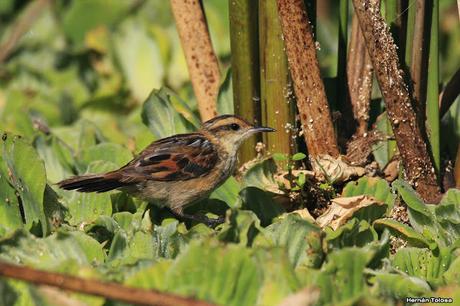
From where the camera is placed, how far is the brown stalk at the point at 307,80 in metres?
4.07

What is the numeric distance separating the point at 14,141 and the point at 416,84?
174 cm

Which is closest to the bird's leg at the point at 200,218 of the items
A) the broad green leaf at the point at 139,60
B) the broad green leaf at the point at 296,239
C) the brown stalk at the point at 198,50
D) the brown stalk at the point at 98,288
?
the broad green leaf at the point at 296,239

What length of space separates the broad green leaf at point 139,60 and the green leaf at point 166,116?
71.5 inches

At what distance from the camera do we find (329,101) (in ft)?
15.4

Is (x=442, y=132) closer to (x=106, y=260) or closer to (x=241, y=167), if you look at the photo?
(x=241, y=167)

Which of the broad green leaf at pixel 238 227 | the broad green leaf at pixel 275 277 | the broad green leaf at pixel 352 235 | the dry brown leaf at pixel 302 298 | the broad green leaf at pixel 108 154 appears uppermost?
the broad green leaf at pixel 108 154

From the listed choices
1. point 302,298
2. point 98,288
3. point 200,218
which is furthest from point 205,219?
point 98,288

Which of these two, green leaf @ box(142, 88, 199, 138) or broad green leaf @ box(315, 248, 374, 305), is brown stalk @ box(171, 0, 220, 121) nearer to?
green leaf @ box(142, 88, 199, 138)

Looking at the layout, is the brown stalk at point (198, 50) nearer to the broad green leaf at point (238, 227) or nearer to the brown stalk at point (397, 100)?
the brown stalk at point (397, 100)

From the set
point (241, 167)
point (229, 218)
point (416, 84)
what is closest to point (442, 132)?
point (416, 84)

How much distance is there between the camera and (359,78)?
183 inches

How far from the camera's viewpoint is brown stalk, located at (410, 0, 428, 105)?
4.27 meters

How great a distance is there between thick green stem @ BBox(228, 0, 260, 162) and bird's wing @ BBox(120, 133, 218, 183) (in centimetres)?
49

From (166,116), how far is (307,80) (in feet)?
Result: 4.01
